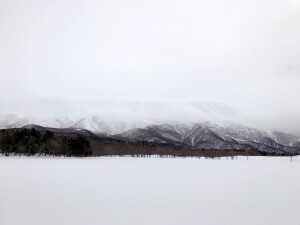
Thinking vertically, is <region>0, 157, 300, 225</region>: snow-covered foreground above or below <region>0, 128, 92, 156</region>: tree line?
above

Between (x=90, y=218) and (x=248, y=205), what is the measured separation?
11384 millimetres

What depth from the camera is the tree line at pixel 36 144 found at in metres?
107

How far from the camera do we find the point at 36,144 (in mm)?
109438

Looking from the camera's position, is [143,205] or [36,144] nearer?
[143,205]

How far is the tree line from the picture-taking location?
350 feet

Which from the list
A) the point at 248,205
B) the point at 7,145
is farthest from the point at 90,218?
the point at 7,145

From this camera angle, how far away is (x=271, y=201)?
2261 cm

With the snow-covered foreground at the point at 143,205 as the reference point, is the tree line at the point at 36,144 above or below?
below

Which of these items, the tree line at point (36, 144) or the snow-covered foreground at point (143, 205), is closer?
the snow-covered foreground at point (143, 205)

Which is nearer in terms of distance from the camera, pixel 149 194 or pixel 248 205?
pixel 248 205

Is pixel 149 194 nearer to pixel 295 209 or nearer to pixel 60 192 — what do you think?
pixel 60 192

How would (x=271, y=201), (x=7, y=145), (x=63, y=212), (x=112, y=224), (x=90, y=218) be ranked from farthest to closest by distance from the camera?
(x=7, y=145) < (x=271, y=201) < (x=63, y=212) < (x=90, y=218) < (x=112, y=224)

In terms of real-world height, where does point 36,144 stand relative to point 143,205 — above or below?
below

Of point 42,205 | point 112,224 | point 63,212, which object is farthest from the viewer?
point 42,205
